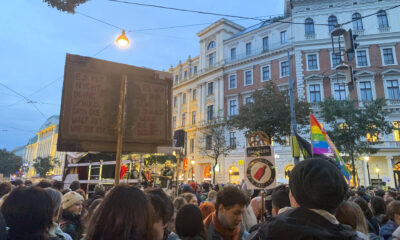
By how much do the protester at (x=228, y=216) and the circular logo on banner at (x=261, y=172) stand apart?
1764 mm

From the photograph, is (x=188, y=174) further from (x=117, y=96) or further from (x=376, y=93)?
(x=117, y=96)

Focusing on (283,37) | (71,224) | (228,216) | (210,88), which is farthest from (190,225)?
(210,88)

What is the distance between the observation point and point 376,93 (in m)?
28.0

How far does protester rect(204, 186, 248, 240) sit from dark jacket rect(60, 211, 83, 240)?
205 cm

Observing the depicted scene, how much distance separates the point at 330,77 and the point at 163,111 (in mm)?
30036

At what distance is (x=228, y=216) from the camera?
3.13m

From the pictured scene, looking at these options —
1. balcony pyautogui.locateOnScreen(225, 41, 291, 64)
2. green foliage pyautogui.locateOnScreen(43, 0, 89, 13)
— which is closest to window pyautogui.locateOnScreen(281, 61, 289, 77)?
balcony pyautogui.locateOnScreen(225, 41, 291, 64)

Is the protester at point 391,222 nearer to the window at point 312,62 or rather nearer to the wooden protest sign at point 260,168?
the wooden protest sign at point 260,168

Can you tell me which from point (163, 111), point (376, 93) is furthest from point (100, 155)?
point (376, 93)

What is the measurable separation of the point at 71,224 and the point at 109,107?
1.95 m

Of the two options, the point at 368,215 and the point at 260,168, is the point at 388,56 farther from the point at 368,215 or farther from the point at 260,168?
the point at 260,168

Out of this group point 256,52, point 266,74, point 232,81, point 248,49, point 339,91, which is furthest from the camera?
point 232,81

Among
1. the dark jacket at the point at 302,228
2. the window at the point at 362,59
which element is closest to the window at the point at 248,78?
the window at the point at 362,59

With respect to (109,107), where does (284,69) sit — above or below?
above
